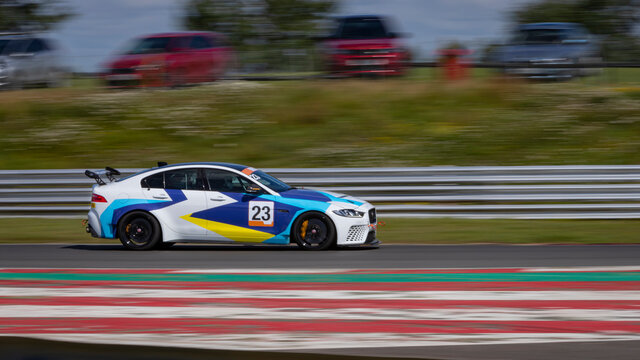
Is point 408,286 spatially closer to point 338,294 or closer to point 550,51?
point 338,294

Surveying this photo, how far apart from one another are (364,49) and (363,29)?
811 millimetres

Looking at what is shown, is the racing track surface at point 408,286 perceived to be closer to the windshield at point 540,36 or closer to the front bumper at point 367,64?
the front bumper at point 367,64

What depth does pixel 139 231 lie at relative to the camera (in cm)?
1115

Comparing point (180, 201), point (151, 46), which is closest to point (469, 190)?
point (180, 201)

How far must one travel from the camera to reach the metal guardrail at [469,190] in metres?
14.1

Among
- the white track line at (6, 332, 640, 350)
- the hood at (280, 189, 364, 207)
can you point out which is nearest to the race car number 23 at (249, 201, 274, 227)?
the hood at (280, 189, 364, 207)

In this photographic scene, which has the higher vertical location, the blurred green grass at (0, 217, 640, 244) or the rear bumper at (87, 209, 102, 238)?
the rear bumper at (87, 209, 102, 238)

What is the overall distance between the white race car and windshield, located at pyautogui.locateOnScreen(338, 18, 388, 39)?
9.73 m

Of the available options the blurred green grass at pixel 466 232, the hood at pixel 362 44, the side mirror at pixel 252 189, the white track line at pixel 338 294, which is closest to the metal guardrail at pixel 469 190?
the blurred green grass at pixel 466 232

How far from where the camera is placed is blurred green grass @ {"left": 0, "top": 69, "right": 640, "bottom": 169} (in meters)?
18.0

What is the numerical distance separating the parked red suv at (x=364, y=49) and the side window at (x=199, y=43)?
3079mm

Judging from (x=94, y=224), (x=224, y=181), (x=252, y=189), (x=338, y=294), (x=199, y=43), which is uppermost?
(x=199, y=43)

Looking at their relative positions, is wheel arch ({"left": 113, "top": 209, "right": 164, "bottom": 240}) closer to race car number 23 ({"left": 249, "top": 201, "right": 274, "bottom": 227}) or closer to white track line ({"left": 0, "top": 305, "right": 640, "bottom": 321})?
race car number 23 ({"left": 249, "top": 201, "right": 274, "bottom": 227})

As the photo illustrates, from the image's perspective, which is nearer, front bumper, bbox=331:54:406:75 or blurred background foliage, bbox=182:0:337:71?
front bumper, bbox=331:54:406:75
